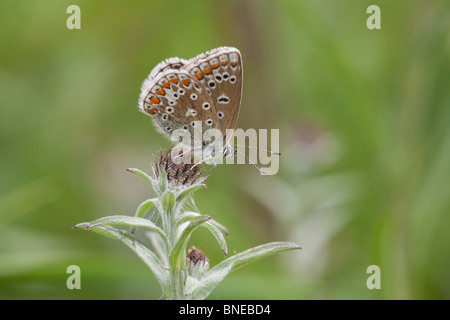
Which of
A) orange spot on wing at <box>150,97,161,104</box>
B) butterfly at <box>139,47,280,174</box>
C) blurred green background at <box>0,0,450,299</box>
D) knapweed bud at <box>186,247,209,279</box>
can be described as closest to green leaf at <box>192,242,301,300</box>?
knapweed bud at <box>186,247,209,279</box>

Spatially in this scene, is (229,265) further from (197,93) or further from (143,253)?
(197,93)

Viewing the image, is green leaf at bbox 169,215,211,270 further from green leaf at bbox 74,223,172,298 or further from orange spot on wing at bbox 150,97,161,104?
orange spot on wing at bbox 150,97,161,104

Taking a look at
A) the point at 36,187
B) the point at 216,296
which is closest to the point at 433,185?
the point at 216,296

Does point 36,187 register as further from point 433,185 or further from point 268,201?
point 433,185

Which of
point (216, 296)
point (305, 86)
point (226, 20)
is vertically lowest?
point (216, 296)

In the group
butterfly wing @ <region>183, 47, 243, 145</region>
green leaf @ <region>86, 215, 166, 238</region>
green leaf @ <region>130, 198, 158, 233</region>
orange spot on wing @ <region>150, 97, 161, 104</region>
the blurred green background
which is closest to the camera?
green leaf @ <region>86, 215, 166, 238</region>
